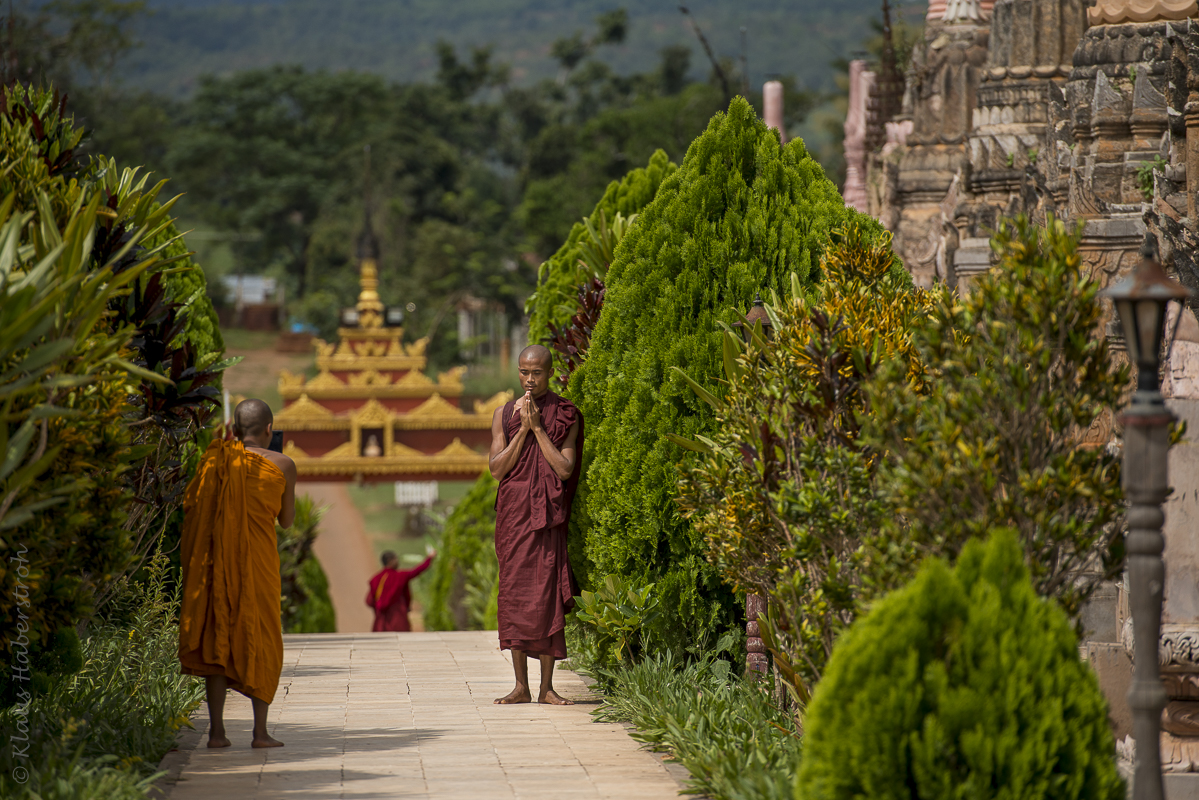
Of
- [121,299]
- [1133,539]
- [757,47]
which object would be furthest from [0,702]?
[757,47]

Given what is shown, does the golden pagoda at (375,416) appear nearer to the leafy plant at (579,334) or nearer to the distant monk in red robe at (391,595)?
the distant monk in red robe at (391,595)

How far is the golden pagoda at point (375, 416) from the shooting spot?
24219 mm

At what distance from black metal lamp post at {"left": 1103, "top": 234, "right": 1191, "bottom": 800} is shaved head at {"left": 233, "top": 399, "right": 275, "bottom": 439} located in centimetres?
362

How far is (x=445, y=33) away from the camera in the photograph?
17875 centimetres

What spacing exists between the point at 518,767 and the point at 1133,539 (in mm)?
2641

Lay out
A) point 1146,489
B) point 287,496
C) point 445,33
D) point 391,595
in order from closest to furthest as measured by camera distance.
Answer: point 1146,489 < point 287,496 < point 391,595 < point 445,33

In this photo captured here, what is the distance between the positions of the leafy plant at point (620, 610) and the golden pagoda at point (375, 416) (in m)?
16.2

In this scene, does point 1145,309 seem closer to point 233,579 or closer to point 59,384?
point 59,384

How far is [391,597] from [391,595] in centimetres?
3

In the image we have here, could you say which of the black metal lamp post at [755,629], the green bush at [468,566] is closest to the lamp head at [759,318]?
the black metal lamp post at [755,629]

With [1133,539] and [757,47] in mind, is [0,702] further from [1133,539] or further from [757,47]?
[757,47]

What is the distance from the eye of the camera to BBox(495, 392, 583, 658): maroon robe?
7.04 m

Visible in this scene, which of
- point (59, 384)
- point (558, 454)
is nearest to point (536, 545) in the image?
point (558, 454)

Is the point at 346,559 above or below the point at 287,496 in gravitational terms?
below
